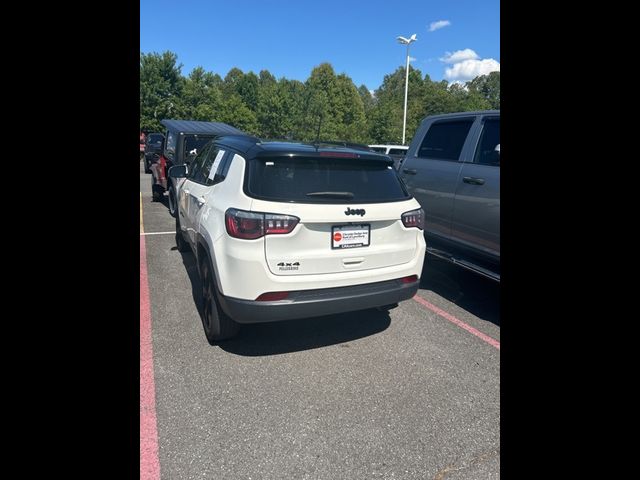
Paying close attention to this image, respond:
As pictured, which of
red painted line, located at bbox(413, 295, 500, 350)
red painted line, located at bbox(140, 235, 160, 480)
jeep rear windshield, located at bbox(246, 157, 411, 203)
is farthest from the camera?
red painted line, located at bbox(413, 295, 500, 350)

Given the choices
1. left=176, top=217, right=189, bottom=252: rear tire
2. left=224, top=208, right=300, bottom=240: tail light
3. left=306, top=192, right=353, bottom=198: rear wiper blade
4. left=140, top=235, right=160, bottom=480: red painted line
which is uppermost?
left=306, top=192, right=353, bottom=198: rear wiper blade

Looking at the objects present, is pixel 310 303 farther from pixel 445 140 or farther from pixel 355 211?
pixel 445 140

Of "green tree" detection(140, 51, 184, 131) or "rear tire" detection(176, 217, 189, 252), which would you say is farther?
"green tree" detection(140, 51, 184, 131)

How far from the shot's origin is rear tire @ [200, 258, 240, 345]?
3.27m

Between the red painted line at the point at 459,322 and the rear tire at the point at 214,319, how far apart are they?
2160 millimetres

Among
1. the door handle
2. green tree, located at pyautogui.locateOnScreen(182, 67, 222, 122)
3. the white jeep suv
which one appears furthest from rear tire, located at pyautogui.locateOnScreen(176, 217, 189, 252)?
green tree, located at pyautogui.locateOnScreen(182, 67, 222, 122)

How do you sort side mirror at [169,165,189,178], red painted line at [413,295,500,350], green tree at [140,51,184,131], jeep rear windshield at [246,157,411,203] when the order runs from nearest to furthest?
jeep rear windshield at [246,157,411,203] < red painted line at [413,295,500,350] < side mirror at [169,165,189,178] < green tree at [140,51,184,131]

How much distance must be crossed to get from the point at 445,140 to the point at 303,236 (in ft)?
9.77

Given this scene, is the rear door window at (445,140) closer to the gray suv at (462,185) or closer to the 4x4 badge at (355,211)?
the gray suv at (462,185)

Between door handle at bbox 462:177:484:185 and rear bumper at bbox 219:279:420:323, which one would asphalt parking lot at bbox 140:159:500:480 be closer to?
rear bumper at bbox 219:279:420:323

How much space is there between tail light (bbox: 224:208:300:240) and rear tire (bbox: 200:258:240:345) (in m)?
0.63

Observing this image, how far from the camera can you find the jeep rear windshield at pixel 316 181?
9.73 ft
